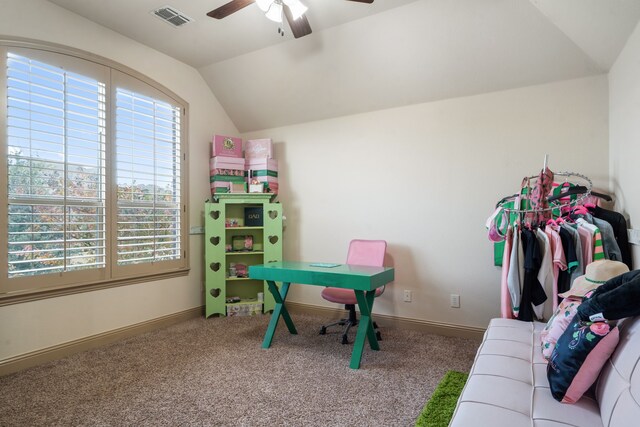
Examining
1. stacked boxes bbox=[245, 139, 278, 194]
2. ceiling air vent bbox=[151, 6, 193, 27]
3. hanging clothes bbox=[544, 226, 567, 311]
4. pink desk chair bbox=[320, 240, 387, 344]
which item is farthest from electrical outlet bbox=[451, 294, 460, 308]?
ceiling air vent bbox=[151, 6, 193, 27]

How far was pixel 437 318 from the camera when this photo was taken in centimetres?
325

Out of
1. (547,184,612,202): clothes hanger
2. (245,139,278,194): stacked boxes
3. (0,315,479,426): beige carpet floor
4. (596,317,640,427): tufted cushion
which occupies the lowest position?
(0,315,479,426): beige carpet floor

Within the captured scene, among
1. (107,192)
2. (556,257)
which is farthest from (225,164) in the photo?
(556,257)

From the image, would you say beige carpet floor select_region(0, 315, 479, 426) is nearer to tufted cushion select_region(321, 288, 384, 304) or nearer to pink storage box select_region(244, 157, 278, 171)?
tufted cushion select_region(321, 288, 384, 304)

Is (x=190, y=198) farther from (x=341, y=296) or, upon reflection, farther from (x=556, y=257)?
(x=556, y=257)

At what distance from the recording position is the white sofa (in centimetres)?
103

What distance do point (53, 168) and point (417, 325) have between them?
3.45 m

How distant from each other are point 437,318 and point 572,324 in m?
1.96

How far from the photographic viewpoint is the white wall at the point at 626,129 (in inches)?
80.4

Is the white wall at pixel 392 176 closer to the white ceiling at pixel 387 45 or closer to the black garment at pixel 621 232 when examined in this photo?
the white ceiling at pixel 387 45

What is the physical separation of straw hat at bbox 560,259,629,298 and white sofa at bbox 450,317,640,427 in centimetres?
39

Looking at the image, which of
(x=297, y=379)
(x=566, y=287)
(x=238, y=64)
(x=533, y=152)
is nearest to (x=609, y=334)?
(x=566, y=287)

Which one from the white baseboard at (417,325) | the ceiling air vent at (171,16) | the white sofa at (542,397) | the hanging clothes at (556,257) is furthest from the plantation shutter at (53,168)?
the hanging clothes at (556,257)

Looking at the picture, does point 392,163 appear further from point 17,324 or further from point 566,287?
point 17,324
